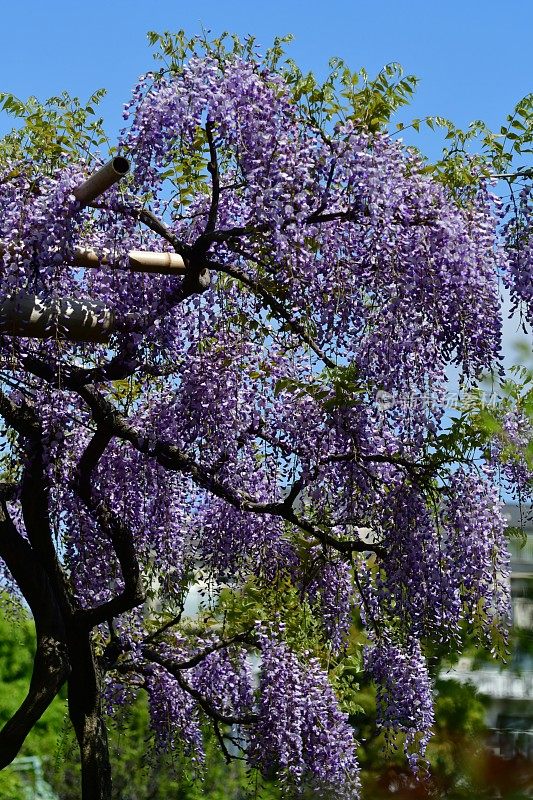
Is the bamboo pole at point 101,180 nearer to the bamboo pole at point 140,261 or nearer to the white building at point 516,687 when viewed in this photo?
the bamboo pole at point 140,261

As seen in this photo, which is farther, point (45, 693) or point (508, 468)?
point (508, 468)

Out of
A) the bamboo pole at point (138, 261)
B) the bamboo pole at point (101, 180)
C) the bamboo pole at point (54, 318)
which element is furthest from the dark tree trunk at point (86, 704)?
the bamboo pole at point (101, 180)

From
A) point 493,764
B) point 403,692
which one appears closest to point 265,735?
point 403,692

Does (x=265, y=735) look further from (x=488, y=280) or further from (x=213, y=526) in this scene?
(x=488, y=280)

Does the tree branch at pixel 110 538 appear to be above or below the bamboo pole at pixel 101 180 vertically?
below

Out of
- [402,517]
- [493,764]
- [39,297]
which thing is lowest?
[493,764]

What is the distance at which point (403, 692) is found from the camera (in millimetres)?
7207

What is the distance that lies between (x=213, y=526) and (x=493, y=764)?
536 cm

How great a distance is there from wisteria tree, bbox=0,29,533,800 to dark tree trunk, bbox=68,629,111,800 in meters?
0.02

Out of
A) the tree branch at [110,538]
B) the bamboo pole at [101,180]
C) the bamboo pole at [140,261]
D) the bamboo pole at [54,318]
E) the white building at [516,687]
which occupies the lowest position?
the white building at [516,687]

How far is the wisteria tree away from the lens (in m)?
5.50

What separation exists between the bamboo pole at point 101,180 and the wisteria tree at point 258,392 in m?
0.04

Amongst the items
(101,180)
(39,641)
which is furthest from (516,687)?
(39,641)

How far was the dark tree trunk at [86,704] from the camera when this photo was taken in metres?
6.88
